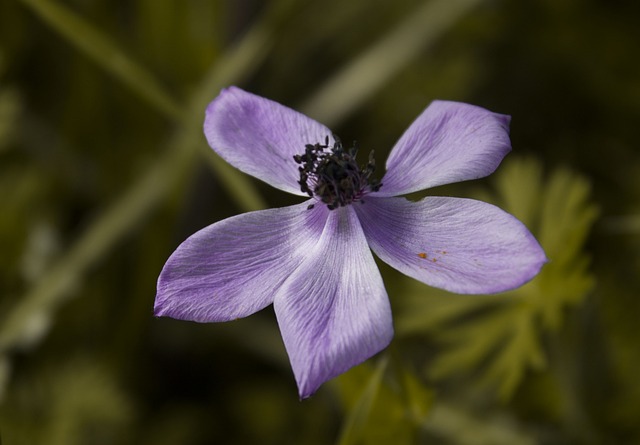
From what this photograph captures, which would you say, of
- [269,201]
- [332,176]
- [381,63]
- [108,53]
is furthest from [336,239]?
[269,201]

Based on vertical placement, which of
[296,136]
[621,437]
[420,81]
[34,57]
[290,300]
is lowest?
[621,437]

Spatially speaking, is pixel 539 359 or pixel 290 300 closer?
pixel 290 300

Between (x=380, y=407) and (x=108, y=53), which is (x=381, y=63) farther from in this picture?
(x=380, y=407)

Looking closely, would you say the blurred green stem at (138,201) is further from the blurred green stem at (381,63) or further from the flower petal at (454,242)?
the flower petal at (454,242)

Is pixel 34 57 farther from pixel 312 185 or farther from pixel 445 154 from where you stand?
pixel 445 154

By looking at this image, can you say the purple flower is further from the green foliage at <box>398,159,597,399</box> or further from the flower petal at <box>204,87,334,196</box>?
the green foliage at <box>398,159,597,399</box>

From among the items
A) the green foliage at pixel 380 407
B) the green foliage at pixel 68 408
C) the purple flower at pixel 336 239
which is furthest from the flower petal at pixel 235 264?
the green foliage at pixel 68 408

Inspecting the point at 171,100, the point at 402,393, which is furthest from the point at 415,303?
the point at 171,100

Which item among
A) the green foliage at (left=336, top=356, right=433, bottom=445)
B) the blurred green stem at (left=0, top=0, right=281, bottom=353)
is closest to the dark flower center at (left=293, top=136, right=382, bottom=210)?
the green foliage at (left=336, top=356, right=433, bottom=445)
